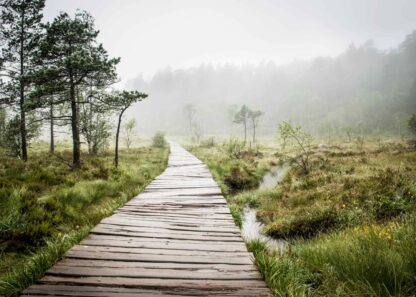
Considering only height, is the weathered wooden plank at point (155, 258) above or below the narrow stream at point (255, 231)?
above

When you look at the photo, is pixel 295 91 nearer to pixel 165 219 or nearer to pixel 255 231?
pixel 255 231

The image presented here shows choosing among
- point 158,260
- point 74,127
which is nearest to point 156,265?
point 158,260

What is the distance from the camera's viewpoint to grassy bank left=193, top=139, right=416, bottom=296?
9.47 ft

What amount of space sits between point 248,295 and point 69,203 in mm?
6417

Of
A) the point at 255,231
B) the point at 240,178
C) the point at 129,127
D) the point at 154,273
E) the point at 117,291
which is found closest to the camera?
the point at 117,291

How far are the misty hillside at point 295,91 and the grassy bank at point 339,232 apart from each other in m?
76.6

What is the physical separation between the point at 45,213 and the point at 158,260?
408 cm

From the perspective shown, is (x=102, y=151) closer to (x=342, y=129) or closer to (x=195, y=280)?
(x=195, y=280)

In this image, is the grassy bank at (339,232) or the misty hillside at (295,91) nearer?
the grassy bank at (339,232)

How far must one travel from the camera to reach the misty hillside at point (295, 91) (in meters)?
93.2

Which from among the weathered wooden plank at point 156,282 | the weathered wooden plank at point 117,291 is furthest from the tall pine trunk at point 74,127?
the weathered wooden plank at point 117,291

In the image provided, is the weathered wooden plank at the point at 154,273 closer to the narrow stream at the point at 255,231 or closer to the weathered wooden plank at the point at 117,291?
the weathered wooden plank at the point at 117,291

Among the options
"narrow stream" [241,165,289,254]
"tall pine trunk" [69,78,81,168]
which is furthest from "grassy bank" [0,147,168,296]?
"narrow stream" [241,165,289,254]

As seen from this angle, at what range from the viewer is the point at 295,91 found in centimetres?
13012
